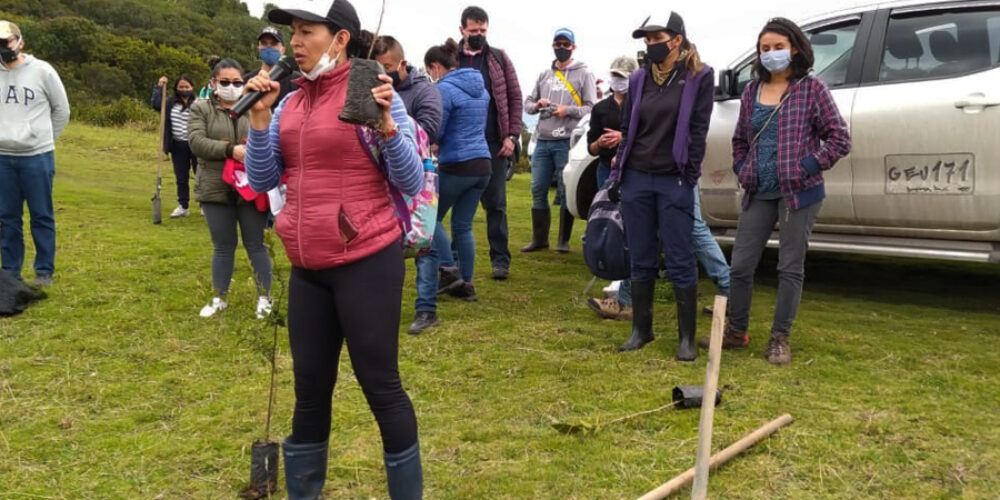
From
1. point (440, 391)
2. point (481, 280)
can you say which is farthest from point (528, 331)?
point (481, 280)

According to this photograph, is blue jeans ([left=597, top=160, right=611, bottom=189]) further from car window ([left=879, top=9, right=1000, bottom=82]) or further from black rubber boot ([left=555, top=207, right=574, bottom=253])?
car window ([left=879, top=9, right=1000, bottom=82])

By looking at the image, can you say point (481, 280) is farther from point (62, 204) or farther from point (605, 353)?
point (62, 204)

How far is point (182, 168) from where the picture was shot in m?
11.0

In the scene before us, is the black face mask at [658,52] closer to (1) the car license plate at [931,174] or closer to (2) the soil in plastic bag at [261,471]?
(1) the car license plate at [931,174]

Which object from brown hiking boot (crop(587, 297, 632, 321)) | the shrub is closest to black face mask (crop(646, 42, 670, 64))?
brown hiking boot (crop(587, 297, 632, 321))

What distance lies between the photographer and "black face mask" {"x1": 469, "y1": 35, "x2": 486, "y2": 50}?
22.0ft

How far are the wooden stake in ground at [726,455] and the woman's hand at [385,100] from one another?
1521mm

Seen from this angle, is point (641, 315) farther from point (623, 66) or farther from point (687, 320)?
point (623, 66)

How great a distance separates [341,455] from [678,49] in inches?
108

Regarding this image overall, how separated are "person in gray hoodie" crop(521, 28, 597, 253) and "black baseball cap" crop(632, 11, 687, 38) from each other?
10.8 ft

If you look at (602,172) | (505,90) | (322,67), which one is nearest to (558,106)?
(505,90)

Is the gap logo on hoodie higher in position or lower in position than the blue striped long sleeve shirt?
higher

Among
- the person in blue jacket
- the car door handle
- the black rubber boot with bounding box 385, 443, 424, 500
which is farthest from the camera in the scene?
the person in blue jacket

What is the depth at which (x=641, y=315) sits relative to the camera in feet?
16.5
